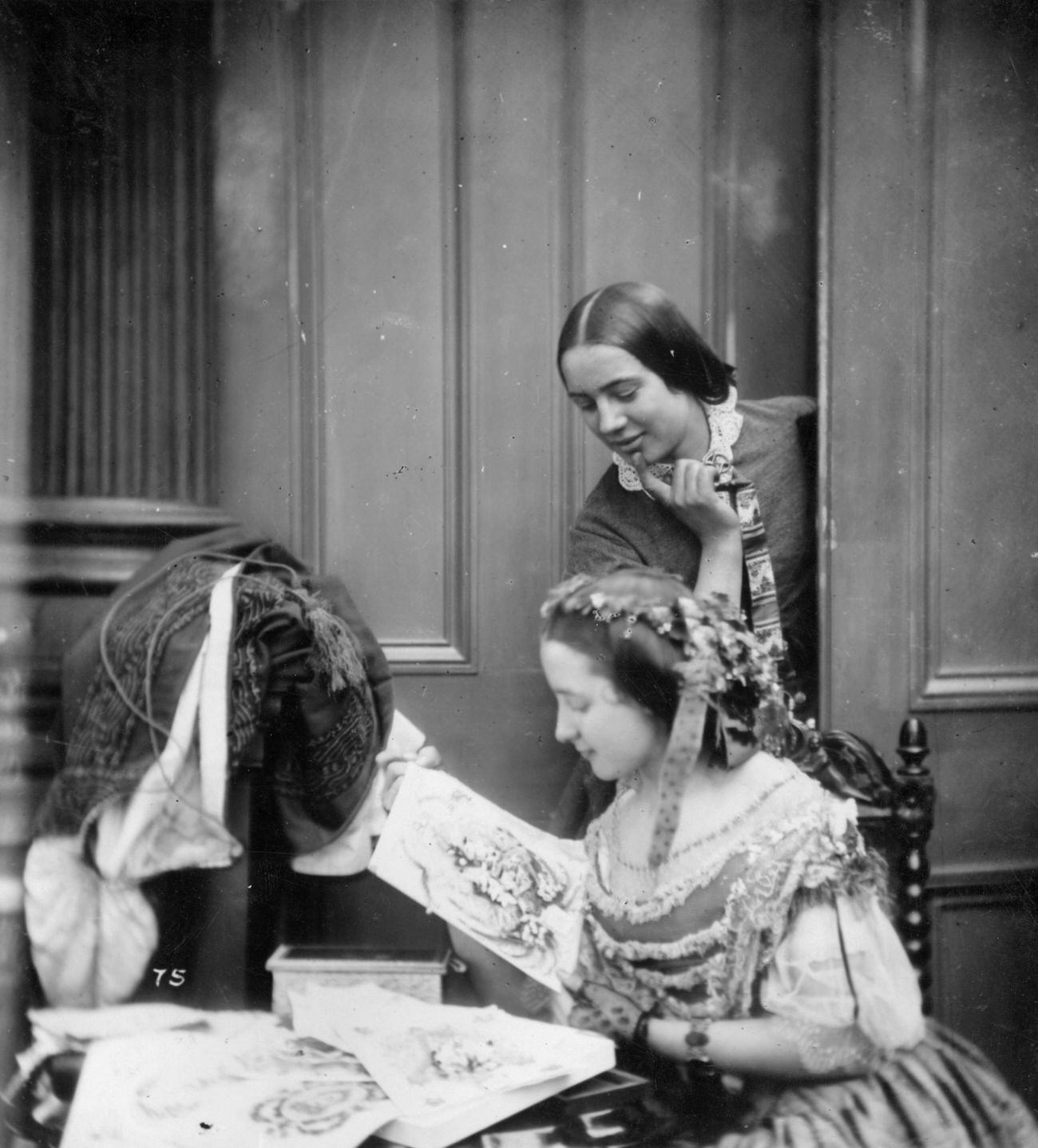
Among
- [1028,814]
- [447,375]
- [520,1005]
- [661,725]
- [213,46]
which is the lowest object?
[520,1005]

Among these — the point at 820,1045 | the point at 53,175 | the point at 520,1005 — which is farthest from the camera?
the point at 53,175

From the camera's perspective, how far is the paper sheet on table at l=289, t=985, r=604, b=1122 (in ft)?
3.00

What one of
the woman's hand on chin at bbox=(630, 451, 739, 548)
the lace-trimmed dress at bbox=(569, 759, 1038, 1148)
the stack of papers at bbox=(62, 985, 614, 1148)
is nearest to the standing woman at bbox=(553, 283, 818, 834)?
the woman's hand on chin at bbox=(630, 451, 739, 548)

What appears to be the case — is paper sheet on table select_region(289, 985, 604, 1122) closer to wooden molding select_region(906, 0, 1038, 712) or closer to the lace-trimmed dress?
the lace-trimmed dress

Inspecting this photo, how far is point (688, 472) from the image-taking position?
45.4 inches

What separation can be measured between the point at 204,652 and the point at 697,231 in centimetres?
77

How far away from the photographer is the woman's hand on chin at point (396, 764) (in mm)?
1167

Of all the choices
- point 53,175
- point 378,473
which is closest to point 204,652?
point 378,473

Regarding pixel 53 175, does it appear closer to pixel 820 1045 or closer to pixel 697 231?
pixel 697 231

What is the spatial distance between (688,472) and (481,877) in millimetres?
493

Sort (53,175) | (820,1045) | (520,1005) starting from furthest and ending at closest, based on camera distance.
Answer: (53,175) < (520,1005) < (820,1045)

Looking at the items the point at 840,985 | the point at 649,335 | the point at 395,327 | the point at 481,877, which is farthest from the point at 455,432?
the point at 840,985

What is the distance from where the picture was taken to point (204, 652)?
3.73 feet

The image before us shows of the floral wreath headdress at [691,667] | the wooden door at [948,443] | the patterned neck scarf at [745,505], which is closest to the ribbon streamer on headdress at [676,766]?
the floral wreath headdress at [691,667]
